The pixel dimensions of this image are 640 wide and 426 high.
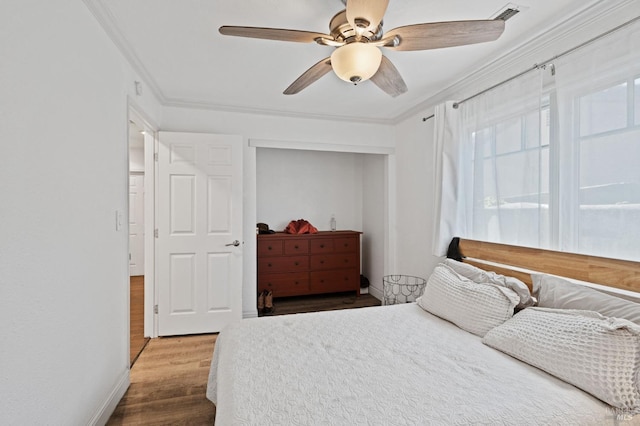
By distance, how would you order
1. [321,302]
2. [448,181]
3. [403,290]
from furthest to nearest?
[321,302], [403,290], [448,181]

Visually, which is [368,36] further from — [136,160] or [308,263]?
[136,160]

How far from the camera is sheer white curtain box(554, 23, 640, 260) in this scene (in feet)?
5.36

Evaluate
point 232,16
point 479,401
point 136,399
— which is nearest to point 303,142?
point 232,16

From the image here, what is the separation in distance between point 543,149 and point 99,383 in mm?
3175

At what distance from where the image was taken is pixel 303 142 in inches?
151

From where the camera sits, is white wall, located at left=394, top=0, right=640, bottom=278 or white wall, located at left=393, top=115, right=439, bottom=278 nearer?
white wall, located at left=394, top=0, right=640, bottom=278

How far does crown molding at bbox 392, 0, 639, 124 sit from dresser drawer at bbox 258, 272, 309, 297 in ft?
9.28

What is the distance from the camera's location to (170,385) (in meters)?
2.34

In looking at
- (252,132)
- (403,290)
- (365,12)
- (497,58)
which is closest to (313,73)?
Result: (365,12)

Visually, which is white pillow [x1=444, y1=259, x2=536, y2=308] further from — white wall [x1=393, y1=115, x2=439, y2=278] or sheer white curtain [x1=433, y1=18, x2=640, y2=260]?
white wall [x1=393, y1=115, x2=439, y2=278]

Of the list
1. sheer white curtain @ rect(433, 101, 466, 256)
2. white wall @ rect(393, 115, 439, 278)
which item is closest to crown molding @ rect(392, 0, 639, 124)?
sheer white curtain @ rect(433, 101, 466, 256)

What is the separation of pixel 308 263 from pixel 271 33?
10.6ft

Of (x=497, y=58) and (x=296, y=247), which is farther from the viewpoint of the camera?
(x=296, y=247)

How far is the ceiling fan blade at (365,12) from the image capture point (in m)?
1.28
